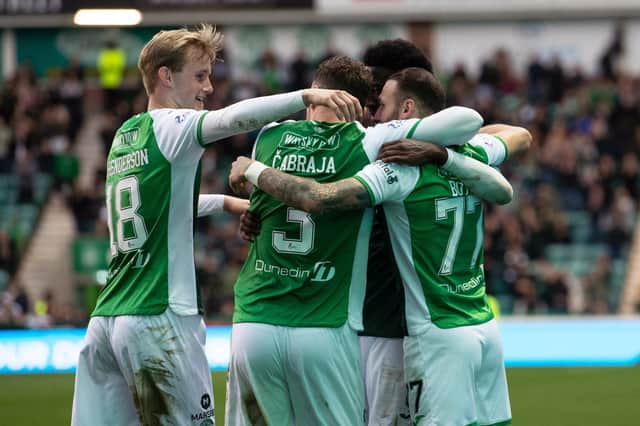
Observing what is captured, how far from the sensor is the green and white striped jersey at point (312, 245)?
4.61m

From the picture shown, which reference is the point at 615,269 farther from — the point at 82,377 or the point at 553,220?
the point at 82,377

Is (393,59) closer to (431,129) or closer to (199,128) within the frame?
(431,129)

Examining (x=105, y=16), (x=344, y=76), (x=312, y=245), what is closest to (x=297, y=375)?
(x=312, y=245)

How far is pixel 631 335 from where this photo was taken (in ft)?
45.4

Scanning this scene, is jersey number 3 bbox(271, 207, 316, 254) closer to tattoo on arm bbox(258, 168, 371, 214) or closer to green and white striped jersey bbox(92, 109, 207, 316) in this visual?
tattoo on arm bbox(258, 168, 371, 214)

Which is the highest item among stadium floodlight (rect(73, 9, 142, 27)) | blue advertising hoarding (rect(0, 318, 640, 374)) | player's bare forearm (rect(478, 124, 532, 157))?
stadium floodlight (rect(73, 9, 142, 27))

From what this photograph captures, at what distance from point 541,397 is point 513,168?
9.07m

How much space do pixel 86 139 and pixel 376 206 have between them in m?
18.2

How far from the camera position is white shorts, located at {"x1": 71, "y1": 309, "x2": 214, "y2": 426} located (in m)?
4.67

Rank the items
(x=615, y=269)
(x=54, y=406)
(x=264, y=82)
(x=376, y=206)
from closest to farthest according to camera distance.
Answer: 1. (x=376, y=206)
2. (x=54, y=406)
3. (x=615, y=269)
4. (x=264, y=82)

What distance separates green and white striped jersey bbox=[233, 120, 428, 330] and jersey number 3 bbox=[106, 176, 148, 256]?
0.49 meters

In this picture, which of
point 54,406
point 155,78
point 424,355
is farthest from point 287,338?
point 54,406

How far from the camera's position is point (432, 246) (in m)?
4.77

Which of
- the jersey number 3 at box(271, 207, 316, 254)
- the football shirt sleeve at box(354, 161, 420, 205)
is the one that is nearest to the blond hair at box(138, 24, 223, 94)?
the jersey number 3 at box(271, 207, 316, 254)
